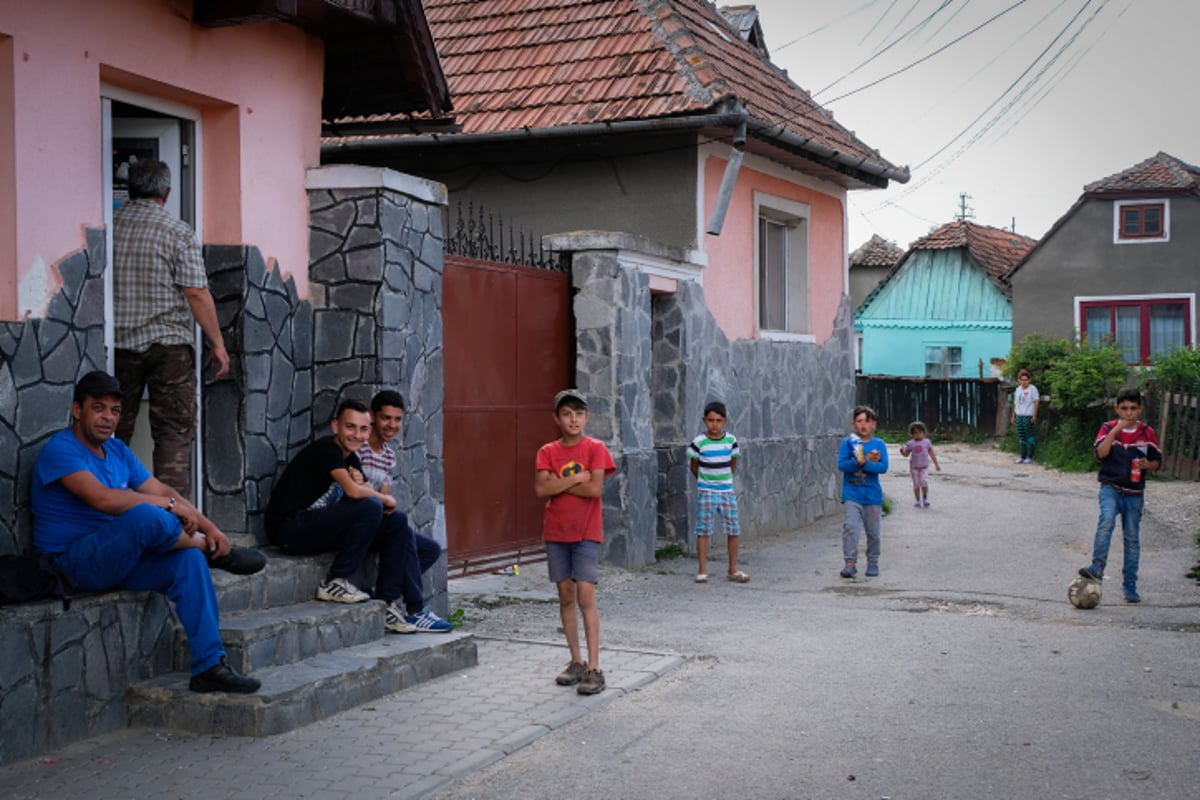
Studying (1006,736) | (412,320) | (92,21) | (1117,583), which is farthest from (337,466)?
(1117,583)

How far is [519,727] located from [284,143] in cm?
397

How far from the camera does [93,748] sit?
5828 mm

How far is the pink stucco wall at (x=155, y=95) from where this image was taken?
6.26 metres

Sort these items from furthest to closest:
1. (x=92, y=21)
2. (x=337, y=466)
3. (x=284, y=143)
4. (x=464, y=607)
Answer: (x=464, y=607) < (x=284, y=143) < (x=337, y=466) < (x=92, y=21)

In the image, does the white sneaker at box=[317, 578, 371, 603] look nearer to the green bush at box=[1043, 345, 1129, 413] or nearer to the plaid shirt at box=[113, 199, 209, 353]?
the plaid shirt at box=[113, 199, 209, 353]

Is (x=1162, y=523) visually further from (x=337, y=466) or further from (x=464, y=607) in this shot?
(x=337, y=466)

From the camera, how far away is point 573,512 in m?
7.22

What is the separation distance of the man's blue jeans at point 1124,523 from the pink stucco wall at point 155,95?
6045 mm

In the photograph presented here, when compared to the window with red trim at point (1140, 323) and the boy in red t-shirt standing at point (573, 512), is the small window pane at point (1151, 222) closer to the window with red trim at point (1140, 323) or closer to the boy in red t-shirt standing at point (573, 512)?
the window with red trim at point (1140, 323)

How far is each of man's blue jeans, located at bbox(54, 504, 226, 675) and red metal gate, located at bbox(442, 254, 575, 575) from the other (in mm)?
3985

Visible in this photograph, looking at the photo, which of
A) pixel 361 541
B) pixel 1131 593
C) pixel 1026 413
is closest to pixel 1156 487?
pixel 1026 413

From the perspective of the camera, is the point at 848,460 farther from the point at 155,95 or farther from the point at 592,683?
the point at 155,95

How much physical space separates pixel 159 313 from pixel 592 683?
9.55 ft

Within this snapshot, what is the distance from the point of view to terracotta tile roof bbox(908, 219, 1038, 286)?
43.5m
